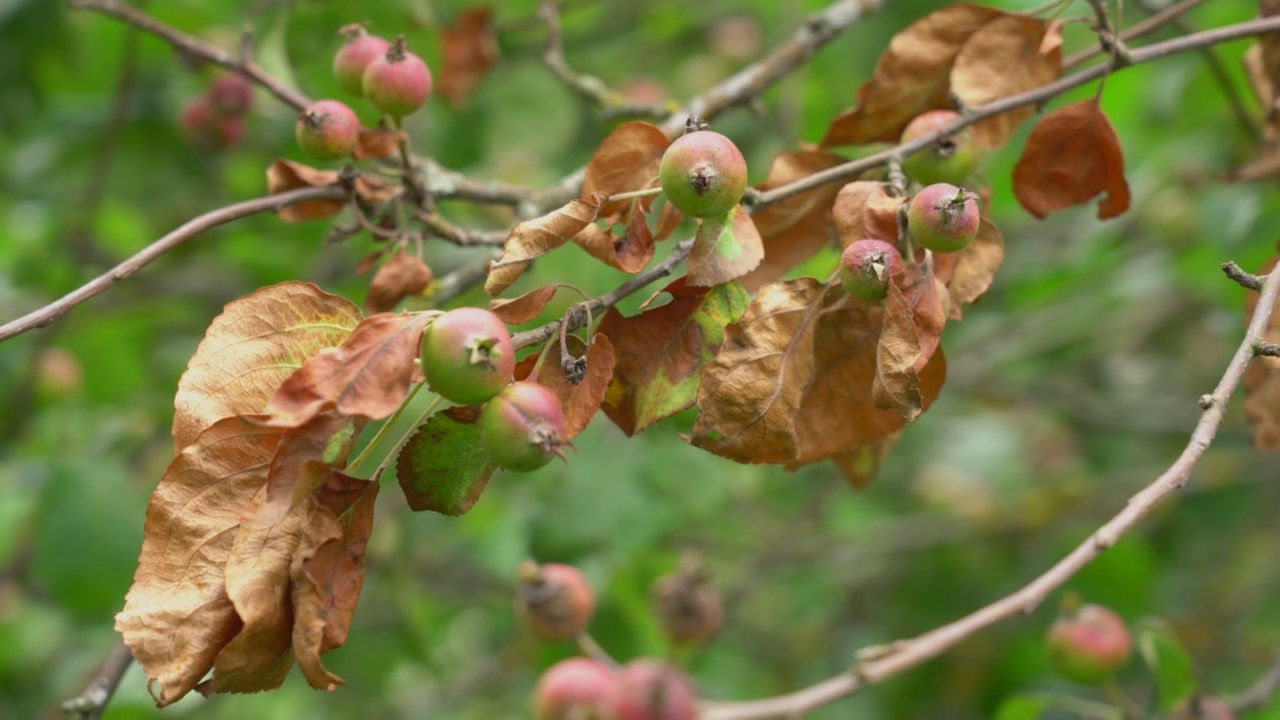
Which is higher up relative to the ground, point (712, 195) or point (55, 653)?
point (712, 195)

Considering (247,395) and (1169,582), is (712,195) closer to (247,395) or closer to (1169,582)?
(247,395)

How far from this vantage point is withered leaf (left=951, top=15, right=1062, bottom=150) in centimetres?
122

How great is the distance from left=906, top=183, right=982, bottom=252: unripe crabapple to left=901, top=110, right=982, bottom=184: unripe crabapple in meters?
0.19

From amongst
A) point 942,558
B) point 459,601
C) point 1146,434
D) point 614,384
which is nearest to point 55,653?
point 459,601

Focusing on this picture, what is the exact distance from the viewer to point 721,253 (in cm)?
95

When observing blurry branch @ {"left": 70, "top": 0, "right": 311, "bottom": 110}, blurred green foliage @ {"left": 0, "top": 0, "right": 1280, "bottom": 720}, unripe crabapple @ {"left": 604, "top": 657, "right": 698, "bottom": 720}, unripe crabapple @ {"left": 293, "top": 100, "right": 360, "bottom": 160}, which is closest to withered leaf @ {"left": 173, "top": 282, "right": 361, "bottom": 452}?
unripe crabapple @ {"left": 293, "top": 100, "right": 360, "bottom": 160}

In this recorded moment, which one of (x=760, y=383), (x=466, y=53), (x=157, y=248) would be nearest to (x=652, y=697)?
(x=760, y=383)

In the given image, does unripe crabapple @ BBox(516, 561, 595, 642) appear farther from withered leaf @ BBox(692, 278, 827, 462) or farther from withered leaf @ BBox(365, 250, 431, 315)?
withered leaf @ BBox(692, 278, 827, 462)

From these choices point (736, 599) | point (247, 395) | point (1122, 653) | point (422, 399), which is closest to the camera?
point (247, 395)

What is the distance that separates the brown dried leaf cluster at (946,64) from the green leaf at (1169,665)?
2.81ft

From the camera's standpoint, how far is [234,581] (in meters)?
0.85

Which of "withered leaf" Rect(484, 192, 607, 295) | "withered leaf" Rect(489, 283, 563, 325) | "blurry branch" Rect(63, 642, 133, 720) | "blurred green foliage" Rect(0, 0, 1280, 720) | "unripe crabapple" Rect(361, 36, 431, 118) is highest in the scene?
"unripe crabapple" Rect(361, 36, 431, 118)

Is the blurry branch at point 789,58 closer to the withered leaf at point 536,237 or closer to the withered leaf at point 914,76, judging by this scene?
the withered leaf at point 914,76

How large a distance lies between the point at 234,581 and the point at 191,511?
89mm
